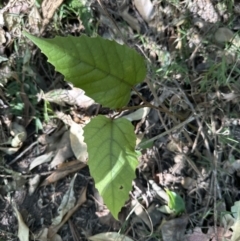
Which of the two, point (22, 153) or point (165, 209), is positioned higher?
point (22, 153)

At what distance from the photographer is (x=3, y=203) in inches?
75.0

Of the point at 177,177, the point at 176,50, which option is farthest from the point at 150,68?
the point at 177,177

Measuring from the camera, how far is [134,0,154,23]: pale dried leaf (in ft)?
6.36

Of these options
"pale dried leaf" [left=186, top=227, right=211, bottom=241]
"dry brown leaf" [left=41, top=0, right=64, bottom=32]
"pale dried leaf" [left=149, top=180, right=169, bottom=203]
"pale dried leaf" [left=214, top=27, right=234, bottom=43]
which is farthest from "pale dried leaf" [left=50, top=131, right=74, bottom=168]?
"pale dried leaf" [left=214, top=27, right=234, bottom=43]

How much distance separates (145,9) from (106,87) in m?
0.81

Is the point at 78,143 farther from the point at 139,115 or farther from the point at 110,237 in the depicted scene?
the point at 110,237

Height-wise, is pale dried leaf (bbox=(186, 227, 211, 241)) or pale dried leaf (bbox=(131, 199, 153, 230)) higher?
pale dried leaf (bbox=(131, 199, 153, 230))

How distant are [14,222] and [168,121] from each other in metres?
0.77

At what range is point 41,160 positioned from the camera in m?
1.93

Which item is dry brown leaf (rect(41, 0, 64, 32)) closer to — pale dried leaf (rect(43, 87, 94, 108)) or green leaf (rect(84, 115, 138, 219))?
pale dried leaf (rect(43, 87, 94, 108))

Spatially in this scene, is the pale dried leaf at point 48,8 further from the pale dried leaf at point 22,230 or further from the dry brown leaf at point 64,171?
the pale dried leaf at point 22,230

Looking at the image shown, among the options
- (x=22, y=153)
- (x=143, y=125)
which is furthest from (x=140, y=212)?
(x=22, y=153)

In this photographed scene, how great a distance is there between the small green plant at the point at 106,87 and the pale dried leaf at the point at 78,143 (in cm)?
54

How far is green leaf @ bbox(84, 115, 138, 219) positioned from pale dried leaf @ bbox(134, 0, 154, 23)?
0.77 metres
